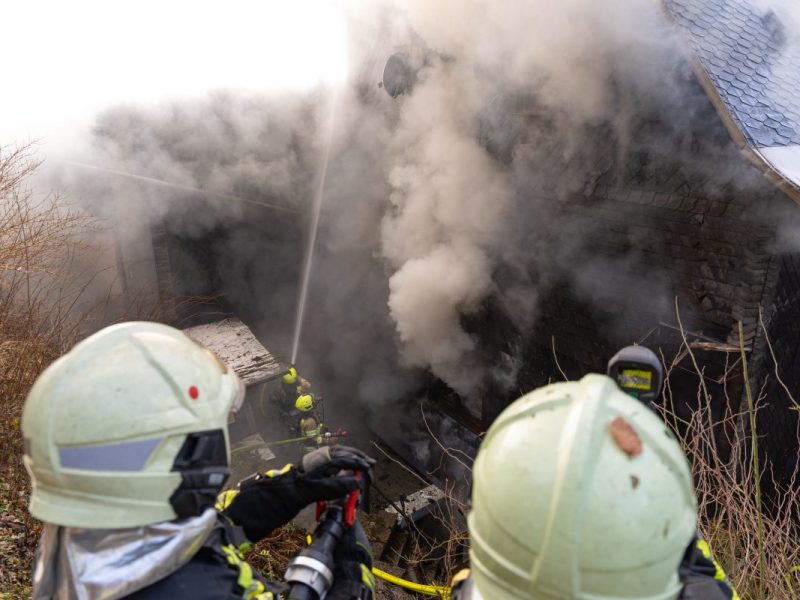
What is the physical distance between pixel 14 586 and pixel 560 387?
127 inches

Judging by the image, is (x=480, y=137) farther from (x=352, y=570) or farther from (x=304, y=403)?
(x=352, y=570)

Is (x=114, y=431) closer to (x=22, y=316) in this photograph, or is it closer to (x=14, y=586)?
(x=14, y=586)

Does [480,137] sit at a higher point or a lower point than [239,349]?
higher

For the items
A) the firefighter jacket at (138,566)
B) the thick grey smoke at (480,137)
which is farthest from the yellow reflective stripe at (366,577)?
the thick grey smoke at (480,137)

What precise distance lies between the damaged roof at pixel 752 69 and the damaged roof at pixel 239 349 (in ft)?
17.8

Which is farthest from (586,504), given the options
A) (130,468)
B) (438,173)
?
(438,173)

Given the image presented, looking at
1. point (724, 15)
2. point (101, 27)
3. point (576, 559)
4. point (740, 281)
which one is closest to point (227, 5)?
point (101, 27)

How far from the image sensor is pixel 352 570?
1.98m

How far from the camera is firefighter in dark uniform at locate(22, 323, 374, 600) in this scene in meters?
1.49

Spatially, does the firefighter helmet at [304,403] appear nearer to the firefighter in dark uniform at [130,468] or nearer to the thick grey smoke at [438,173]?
the thick grey smoke at [438,173]

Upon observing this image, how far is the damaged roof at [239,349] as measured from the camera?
6.73 m

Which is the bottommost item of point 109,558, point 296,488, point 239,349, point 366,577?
point 239,349

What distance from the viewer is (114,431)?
1498 millimetres

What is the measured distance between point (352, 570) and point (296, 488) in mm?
377
